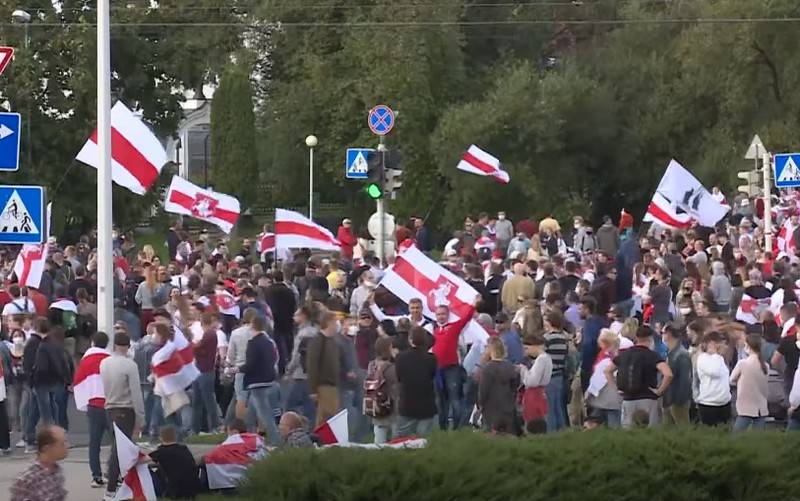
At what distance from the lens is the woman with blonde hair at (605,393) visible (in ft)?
53.5

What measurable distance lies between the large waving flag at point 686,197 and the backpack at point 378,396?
13492 mm

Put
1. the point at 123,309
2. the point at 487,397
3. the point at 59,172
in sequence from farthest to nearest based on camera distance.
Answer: the point at 59,172 → the point at 123,309 → the point at 487,397

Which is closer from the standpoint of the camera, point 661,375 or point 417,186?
point 661,375

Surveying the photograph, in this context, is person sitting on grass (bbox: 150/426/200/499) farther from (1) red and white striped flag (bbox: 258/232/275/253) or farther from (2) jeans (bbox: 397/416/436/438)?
(1) red and white striped flag (bbox: 258/232/275/253)

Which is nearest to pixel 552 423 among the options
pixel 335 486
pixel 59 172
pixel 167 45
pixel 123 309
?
pixel 335 486

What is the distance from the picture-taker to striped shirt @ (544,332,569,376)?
1689 centimetres

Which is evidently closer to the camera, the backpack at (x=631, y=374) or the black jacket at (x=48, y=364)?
the backpack at (x=631, y=374)

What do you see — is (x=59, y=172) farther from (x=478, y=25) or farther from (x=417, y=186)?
(x=478, y=25)

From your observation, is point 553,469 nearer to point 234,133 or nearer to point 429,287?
point 429,287

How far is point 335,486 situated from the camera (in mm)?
10250

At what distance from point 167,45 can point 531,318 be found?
35020 millimetres

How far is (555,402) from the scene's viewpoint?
1700 cm

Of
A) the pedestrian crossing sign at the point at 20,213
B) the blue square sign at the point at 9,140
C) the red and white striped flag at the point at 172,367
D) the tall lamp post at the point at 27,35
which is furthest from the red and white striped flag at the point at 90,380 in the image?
the tall lamp post at the point at 27,35

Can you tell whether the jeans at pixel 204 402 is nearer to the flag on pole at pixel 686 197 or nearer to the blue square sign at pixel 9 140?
the blue square sign at pixel 9 140
